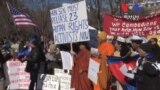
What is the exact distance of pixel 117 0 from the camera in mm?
31156

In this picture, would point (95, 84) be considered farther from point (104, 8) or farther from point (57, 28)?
point (104, 8)

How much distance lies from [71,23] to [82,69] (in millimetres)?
1255

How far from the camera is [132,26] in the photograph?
49.7 ft

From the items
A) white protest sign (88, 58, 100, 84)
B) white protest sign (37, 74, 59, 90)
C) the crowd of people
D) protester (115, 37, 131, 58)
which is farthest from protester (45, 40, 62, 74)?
white protest sign (88, 58, 100, 84)

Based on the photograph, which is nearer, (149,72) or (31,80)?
(149,72)

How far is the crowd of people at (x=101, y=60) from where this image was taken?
360 inches

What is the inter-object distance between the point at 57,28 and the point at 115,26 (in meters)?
2.49

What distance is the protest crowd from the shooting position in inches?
377

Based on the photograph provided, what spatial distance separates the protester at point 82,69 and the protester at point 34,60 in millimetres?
1940

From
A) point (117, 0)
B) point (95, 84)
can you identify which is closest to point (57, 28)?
point (95, 84)

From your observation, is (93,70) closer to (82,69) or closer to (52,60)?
(82,69)

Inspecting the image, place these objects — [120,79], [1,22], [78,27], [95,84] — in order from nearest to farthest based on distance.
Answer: [120,79] → [95,84] → [78,27] → [1,22]

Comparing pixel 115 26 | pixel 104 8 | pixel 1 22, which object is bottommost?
pixel 1 22

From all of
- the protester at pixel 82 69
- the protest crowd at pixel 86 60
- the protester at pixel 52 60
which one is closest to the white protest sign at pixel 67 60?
the protest crowd at pixel 86 60
